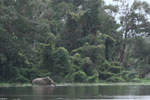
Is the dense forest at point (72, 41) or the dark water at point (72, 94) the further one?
the dense forest at point (72, 41)

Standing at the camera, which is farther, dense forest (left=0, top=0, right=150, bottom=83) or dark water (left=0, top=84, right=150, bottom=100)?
dense forest (left=0, top=0, right=150, bottom=83)

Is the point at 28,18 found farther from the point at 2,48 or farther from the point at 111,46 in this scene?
the point at 111,46

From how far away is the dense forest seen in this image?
3269 cm

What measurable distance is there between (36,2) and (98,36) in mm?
12845

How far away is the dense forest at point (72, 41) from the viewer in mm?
32688

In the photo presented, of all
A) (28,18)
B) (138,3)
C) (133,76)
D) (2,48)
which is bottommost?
(133,76)

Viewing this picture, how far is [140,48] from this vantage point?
50.5 metres

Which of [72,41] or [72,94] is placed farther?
[72,41]

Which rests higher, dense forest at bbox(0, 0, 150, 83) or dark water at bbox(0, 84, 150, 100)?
dense forest at bbox(0, 0, 150, 83)

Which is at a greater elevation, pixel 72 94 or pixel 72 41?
pixel 72 41

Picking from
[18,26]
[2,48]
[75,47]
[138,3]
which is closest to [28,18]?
[18,26]

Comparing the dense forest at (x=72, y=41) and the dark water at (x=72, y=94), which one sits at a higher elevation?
the dense forest at (x=72, y=41)

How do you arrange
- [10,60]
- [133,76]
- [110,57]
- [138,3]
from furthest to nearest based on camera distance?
[138,3]
[110,57]
[133,76]
[10,60]

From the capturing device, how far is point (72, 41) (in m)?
45.5
